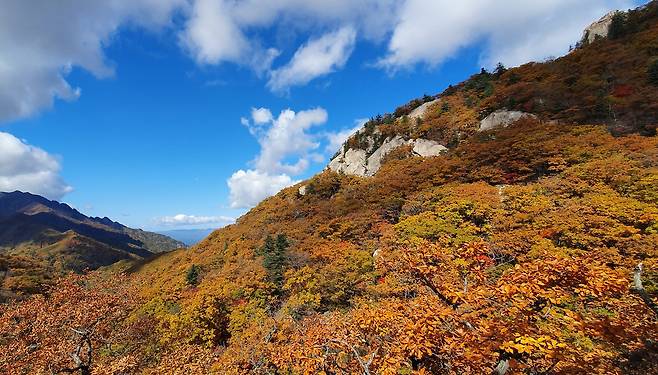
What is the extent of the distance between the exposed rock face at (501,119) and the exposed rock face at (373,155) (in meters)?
9.20

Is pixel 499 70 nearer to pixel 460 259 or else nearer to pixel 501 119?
pixel 501 119

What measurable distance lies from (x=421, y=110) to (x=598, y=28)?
60033 mm

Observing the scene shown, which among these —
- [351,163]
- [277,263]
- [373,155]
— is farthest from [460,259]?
[351,163]

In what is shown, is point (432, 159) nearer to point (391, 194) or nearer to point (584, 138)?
point (391, 194)

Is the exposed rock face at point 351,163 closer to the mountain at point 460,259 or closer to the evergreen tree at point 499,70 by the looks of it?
the mountain at point 460,259

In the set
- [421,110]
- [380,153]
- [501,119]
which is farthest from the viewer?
[421,110]

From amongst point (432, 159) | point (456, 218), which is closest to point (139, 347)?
point (456, 218)

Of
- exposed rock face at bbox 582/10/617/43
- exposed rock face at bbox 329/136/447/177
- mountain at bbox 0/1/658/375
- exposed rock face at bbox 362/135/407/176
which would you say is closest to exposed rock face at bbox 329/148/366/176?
exposed rock face at bbox 329/136/447/177

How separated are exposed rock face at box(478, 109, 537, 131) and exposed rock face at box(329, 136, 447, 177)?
9195 mm

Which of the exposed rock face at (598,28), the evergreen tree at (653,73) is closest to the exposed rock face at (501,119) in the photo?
the evergreen tree at (653,73)

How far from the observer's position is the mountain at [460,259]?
436 inches

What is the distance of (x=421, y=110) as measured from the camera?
90938 millimetres

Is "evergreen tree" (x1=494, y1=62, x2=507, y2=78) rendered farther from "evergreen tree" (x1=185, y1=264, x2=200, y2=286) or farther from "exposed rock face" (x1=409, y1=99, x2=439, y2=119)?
"evergreen tree" (x1=185, y1=264, x2=200, y2=286)

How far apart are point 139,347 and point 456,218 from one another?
31.8m
